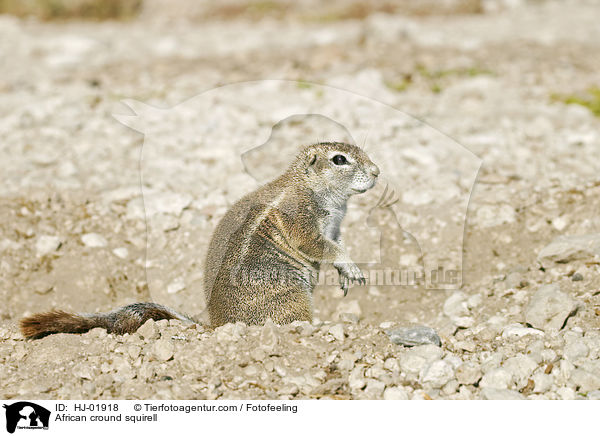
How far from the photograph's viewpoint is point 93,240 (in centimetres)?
588

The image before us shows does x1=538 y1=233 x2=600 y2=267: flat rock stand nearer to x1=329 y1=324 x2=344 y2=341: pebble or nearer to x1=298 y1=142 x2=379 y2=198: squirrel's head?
x1=298 y1=142 x2=379 y2=198: squirrel's head

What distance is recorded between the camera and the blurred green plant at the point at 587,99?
25.7 ft

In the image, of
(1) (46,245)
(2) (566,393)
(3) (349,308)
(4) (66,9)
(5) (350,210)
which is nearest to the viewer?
(2) (566,393)

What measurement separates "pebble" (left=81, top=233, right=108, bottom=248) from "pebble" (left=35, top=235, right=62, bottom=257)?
204 millimetres

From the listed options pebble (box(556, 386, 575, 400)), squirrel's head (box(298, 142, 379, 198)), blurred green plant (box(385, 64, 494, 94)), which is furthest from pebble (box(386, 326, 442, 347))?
blurred green plant (box(385, 64, 494, 94))

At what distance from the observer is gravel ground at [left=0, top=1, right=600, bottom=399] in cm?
398

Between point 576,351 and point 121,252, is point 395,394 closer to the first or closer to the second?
point 576,351

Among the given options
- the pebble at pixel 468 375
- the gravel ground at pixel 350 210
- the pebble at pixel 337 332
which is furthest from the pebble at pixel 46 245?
the pebble at pixel 468 375

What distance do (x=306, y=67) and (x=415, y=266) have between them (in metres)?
4.17

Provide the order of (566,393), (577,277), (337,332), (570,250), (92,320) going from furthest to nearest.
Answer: (570,250) → (577,277) → (92,320) → (337,332) → (566,393)

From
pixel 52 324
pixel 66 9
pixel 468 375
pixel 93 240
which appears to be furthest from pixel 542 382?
pixel 66 9

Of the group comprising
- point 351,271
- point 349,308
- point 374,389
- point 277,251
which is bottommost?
point 349,308

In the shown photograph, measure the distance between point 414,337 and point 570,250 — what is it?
1603 mm
